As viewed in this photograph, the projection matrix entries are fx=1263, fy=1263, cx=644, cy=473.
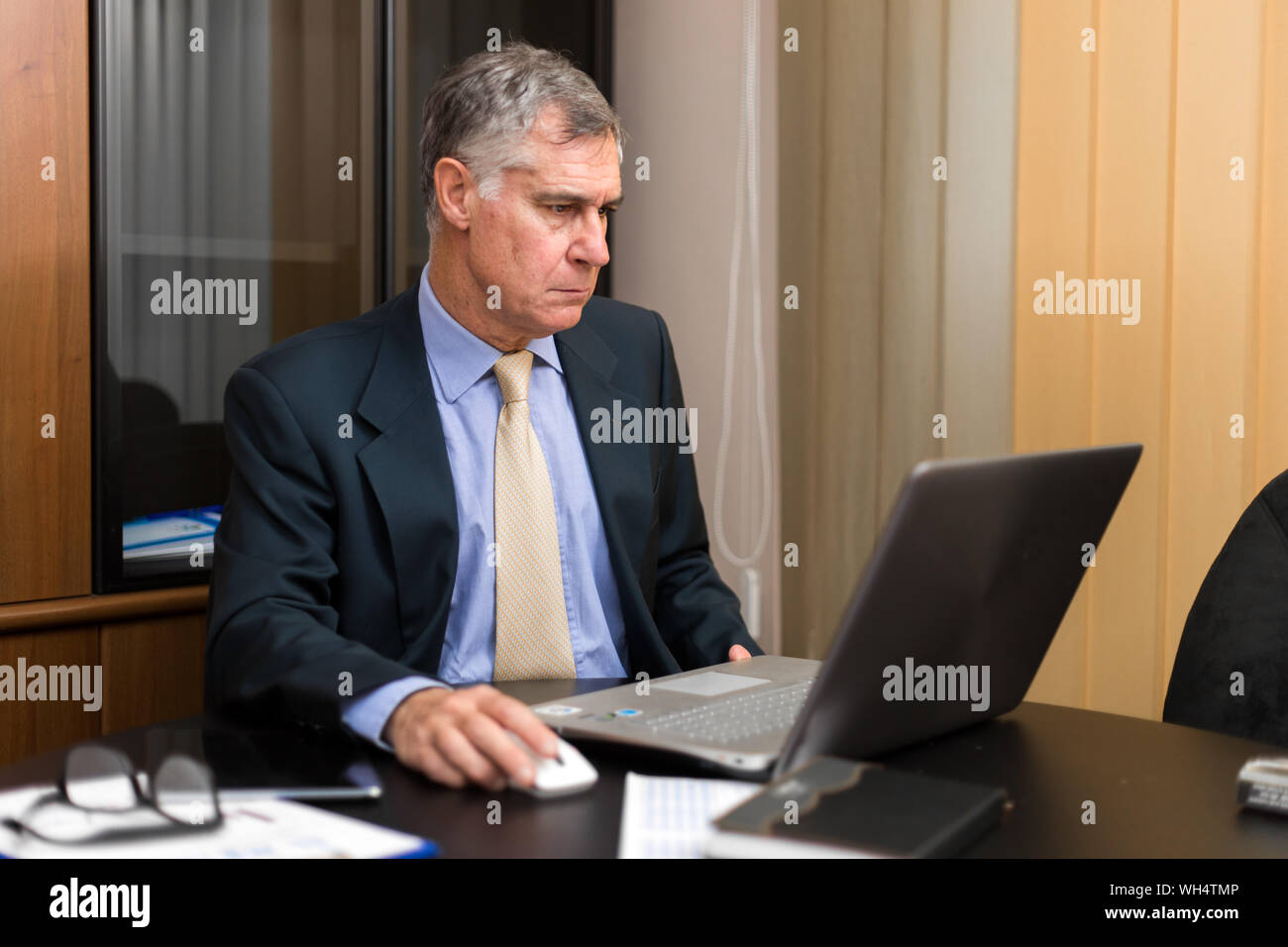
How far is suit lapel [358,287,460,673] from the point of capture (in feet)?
4.90

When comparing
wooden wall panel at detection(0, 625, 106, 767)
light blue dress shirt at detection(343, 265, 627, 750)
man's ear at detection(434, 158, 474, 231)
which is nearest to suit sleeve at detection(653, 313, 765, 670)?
light blue dress shirt at detection(343, 265, 627, 750)

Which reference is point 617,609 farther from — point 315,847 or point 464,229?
point 315,847

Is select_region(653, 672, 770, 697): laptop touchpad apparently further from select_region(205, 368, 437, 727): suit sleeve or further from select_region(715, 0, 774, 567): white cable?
select_region(715, 0, 774, 567): white cable

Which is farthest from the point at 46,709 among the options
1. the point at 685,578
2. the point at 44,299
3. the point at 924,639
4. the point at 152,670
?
the point at 924,639

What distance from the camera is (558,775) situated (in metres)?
0.94

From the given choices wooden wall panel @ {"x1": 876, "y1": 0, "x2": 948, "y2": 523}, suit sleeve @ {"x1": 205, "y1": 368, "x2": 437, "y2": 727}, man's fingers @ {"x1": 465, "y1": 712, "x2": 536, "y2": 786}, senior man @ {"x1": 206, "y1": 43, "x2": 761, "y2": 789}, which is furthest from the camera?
wooden wall panel @ {"x1": 876, "y1": 0, "x2": 948, "y2": 523}

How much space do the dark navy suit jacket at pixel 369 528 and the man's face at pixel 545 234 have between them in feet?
0.37

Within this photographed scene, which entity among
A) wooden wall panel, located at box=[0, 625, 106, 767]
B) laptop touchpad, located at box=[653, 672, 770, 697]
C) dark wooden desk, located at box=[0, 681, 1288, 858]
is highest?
laptop touchpad, located at box=[653, 672, 770, 697]

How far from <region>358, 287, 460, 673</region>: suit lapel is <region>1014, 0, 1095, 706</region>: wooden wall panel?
3.90ft

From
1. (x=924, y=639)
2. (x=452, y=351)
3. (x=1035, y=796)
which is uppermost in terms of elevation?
(x=452, y=351)

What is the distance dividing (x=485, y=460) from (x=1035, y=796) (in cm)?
85

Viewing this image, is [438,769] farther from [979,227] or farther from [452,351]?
[979,227]

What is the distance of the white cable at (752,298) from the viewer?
9.16 feet

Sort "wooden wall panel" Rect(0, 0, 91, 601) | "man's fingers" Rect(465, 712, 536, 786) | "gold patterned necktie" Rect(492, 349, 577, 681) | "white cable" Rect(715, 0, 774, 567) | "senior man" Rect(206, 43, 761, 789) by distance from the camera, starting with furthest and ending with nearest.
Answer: "white cable" Rect(715, 0, 774, 567) < "wooden wall panel" Rect(0, 0, 91, 601) < "gold patterned necktie" Rect(492, 349, 577, 681) < "senior man" Rect(206, 43, 761, 789) < "man's fingers" Rect(465, 712, 536, 786)
